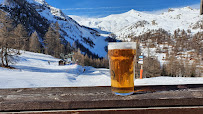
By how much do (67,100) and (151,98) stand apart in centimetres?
38

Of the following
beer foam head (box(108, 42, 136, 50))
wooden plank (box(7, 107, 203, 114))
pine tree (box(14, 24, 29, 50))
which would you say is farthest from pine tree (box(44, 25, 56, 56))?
wooden plank (box(7, 107, 203, 114))

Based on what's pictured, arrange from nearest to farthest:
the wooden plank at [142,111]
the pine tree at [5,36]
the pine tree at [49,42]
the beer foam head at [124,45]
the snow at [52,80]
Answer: the wooden plank at [142,111]
the beer foam head at [124,45]
the snow at [52,80]
the pine tree at [5,36]
the pine tree at [49,42]

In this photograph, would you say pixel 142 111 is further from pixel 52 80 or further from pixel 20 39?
pixel 20 39

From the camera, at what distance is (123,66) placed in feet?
2.64

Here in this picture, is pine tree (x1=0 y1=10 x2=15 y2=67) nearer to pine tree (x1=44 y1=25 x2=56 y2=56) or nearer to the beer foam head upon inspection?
the beer foam head

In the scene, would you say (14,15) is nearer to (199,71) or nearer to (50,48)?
(50,48)

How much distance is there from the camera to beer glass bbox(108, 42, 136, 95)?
2.64 ft

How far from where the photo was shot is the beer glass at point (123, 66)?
31.6 inches

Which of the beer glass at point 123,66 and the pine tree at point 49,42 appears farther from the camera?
the pine tree at point 49,42

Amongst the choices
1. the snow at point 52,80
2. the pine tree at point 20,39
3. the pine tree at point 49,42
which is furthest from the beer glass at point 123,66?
the pine tree at point 49,42

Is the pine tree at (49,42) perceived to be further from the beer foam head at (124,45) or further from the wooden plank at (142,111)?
the wooden plank at (142,111)

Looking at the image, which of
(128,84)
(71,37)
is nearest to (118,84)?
(128,84)

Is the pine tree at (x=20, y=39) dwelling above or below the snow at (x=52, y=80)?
above

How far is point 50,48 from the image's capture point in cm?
4778
